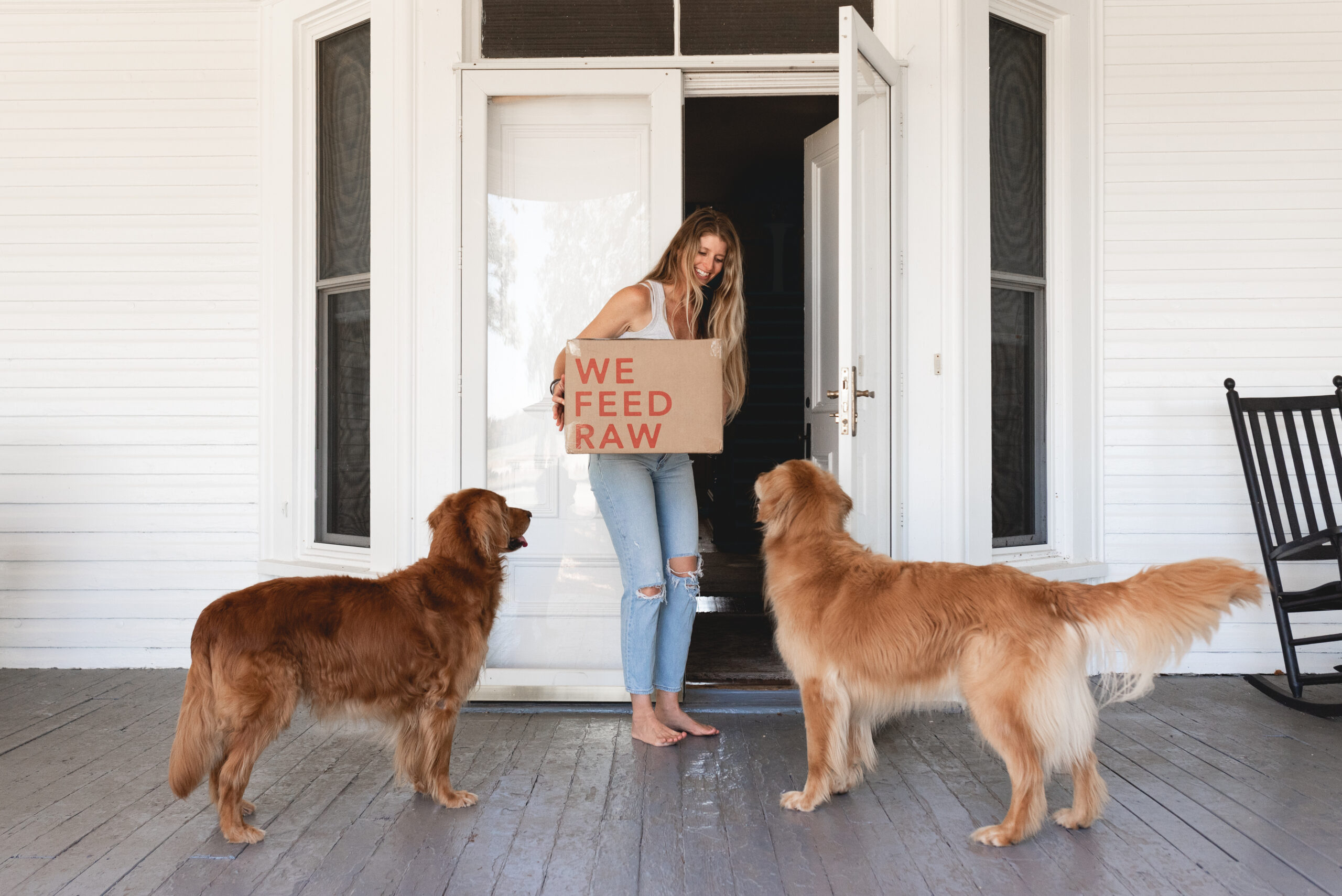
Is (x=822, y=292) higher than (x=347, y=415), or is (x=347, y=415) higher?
(x=822, y=292)

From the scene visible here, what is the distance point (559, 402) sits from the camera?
3051 millimetres

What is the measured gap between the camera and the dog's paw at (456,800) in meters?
2.55

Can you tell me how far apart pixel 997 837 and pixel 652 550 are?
4.29ft

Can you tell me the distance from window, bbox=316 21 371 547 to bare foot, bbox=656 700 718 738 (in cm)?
151

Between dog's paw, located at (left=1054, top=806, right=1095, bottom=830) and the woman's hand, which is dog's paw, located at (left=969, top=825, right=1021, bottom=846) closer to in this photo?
dog's paw, located at (left=1054, top=806, right=1095, bottom=830)

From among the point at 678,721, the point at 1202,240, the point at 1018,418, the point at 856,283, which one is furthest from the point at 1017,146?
the point at 678,721

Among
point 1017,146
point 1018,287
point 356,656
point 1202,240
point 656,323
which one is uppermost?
point 1017,146

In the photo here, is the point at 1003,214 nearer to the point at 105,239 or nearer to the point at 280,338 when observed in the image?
the point at 280,338

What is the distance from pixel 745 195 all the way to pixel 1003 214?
14.4ft

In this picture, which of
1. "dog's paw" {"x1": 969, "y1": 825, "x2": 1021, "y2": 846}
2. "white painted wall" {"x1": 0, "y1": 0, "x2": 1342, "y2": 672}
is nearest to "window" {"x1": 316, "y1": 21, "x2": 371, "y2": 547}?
"white painted wall" {"x1": 0, "y1": 0, "x2": 1342, "y2": 672}

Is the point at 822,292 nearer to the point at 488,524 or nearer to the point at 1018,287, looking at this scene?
the point at 1018,287

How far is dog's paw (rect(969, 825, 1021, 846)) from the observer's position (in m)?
2.27

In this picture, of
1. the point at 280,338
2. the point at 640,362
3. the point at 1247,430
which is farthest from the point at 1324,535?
the point at 280,338

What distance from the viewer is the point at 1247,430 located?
3953 mm
